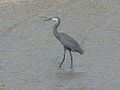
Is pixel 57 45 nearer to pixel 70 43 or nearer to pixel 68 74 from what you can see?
pixel 70 43

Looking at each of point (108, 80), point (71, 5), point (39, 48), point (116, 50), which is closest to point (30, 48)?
point (39, 48)

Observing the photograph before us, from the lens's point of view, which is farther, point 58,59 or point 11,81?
point 58,59

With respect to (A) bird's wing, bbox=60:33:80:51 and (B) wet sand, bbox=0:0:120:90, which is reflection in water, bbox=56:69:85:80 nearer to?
(B) wet sand, bbox=0:0:120:90

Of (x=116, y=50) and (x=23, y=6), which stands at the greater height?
(x=23, y=6)

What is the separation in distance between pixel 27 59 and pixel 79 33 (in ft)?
11.7

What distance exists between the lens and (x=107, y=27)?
709 inches

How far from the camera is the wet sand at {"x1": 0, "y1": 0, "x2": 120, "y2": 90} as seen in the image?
40.0ft

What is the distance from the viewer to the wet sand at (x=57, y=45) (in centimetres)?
1219

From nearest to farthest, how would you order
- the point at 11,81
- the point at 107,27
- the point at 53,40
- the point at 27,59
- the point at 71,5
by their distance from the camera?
the point at 11,81 < the point at 27,59 < the point at 53,40 < the point at 107,27 < the point at 71,5

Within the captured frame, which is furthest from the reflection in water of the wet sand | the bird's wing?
the bird's wing

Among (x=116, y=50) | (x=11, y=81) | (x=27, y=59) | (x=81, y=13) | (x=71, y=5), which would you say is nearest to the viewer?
(x=11, y=81)

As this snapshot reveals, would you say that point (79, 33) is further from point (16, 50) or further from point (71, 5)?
point (71, 5)

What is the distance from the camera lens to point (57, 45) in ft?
50.9

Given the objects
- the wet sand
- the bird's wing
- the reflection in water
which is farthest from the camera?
the bird's wing
